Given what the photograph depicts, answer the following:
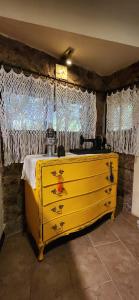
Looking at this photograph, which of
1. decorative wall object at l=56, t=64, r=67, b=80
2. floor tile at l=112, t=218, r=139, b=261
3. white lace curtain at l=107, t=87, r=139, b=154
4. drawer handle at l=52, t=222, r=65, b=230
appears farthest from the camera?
white lace curtain at l=107, t=87, r=139, b=154

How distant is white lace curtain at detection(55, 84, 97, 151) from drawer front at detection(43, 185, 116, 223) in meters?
0.64

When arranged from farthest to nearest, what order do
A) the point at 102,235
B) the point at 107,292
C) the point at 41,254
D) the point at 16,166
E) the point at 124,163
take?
the point at 124,163 < the point at 102,235 < the point at 16,166 < the point at 41,254 < the point at 107,292

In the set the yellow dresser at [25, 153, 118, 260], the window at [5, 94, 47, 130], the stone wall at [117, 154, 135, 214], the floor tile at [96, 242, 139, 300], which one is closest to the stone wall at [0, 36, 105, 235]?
the yellow dresser at [25, 153, 118, 260]

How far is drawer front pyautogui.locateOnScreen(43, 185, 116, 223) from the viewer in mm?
1375

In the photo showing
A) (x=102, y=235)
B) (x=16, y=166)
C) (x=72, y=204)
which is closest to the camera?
(x=72, y=204)

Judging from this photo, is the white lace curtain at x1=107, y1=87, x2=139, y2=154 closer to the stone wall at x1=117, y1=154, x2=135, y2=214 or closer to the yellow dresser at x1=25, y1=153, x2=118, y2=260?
the stone wall at x1=117, y1=154, x2=135, y2=214

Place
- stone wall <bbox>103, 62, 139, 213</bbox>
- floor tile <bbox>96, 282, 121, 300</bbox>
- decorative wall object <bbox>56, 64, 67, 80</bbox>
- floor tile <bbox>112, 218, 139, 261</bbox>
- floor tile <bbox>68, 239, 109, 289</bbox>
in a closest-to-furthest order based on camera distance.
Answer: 1. floor tile <bbox>96, 282, 121, 300</bbox>
2. floor tile <bbox>68, 239, 109, 289</bbox>
3. floor tile <bbox>112, 218, 139, 261</bbox>
4. decorative wall object <bbox>56, 64, 67, 80</bbox>
5. stone wall <bbox>103, 62, 139, 213</bbox>

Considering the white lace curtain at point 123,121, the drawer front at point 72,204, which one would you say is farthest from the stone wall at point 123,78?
the drawer front at point 72,204

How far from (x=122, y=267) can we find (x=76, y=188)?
0.78 meters

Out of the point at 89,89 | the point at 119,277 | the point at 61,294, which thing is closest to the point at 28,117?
the point at 89,89

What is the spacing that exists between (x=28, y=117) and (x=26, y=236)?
1310 millimetres

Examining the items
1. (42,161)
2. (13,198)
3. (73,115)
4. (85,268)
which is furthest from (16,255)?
(73,115)

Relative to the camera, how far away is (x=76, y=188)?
1517 millimetres

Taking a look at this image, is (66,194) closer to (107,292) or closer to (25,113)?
(107,292)
